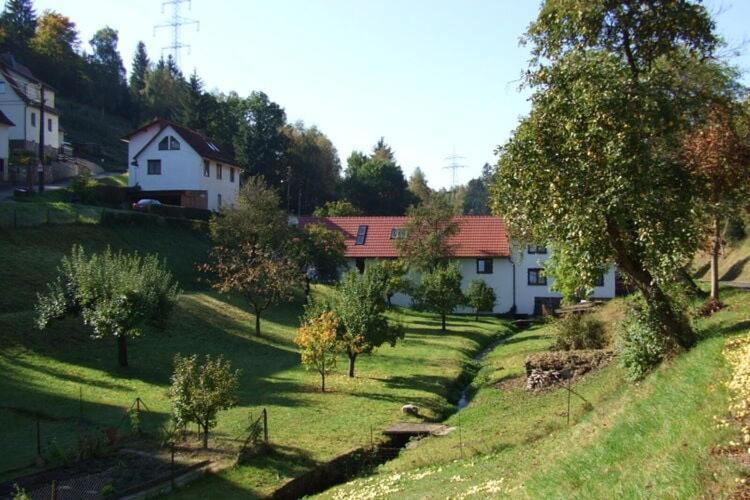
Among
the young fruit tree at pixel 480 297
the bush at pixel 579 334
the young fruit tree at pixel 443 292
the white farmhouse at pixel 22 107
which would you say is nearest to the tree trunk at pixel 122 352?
the bush at pixel 579 334

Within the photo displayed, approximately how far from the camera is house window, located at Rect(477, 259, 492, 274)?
Answer: 5612 cm

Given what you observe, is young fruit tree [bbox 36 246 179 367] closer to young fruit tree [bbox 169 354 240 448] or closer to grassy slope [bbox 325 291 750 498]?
young fruit tree [bbox 169 354 240 448]

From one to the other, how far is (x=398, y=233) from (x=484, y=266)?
7.65 m

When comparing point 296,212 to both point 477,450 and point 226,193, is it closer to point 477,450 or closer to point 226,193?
point 226,193

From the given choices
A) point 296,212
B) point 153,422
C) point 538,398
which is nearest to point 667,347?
point 538,398

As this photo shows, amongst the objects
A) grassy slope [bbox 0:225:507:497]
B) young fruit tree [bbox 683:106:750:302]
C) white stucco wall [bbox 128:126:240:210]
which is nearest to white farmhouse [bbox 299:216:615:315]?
white stucco wall [bbox 128:126:240:210]

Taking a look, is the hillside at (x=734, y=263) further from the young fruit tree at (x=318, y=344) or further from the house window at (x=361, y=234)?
the young fruit tree at (x=318, y=344)

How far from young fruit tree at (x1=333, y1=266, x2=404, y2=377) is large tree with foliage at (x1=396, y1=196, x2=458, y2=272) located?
23735 mm

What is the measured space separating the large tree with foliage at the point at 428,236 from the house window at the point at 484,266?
2878 mm

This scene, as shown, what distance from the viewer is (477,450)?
16.4m

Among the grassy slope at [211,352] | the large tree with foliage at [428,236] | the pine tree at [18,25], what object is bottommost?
the grassy slope at [211,352]

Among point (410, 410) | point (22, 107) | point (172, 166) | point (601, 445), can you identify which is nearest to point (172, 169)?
point (172, 166)

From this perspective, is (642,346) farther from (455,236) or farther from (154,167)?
(154,167)

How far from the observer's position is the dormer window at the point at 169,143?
186ft
